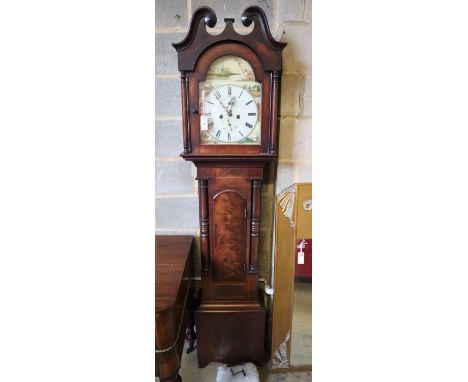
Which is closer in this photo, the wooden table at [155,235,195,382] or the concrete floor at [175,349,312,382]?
the wooden table at [155,235,195,382]

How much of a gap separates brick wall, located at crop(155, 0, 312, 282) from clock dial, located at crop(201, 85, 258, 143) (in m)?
0.17

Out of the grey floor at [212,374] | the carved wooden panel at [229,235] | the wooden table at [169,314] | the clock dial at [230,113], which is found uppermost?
the clock dial at [230,113]

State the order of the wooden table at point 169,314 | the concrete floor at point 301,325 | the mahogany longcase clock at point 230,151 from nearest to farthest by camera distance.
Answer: the wooden table at point 169,314
the mahogany longcase clock at point 230,151
the concrete floor at point 301,325

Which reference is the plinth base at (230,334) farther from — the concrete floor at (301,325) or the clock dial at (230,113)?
the clock dial at (230,113)

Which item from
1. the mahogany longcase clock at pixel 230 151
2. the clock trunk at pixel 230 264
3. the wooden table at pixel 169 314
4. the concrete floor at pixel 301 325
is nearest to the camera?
the wooden table at pixel 169 314

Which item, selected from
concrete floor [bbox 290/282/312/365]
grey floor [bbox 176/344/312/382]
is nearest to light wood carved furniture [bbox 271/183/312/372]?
concrete floor [bbox 290/282/312/365]

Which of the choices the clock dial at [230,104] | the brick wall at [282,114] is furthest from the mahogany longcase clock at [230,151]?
the brick wall at [282,114]

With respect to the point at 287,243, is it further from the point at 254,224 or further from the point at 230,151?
the point at 230,151

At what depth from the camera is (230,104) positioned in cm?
102

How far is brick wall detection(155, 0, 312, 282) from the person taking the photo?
1.07m

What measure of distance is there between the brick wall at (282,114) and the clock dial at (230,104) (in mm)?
159

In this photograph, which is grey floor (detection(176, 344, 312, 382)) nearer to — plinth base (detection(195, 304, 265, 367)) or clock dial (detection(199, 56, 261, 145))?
plinth base (detection(195, 304, 265, 367))

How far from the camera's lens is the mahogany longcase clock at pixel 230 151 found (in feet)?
3.19

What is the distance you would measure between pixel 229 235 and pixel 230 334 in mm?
449
